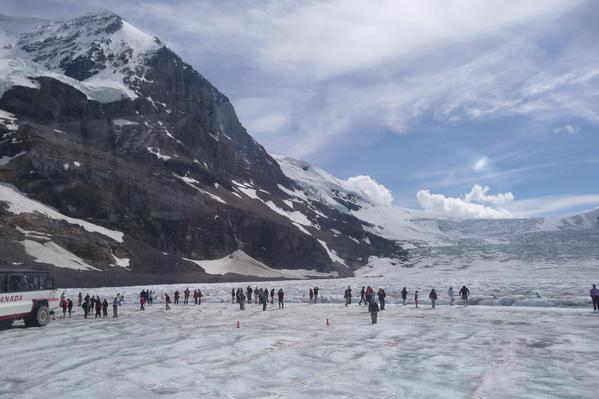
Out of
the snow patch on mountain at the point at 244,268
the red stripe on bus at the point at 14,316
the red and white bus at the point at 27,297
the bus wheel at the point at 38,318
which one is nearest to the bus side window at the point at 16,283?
the red and white bus at the point at 27,297

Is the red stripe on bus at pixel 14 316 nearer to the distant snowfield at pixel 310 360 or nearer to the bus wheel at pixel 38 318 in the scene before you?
the bus wheel at pixel 38 318

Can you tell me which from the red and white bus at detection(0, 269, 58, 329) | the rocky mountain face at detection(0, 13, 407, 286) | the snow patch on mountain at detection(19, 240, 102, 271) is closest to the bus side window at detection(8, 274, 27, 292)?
the red and white bus at detection(0, 269, 58, 329)

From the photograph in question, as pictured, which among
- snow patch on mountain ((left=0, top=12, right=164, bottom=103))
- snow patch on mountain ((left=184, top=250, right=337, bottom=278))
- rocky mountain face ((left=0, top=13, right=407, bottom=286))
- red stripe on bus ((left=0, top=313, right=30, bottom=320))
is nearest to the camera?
red stripe on bus ((left=0, top=313, right=30, bottom=320))

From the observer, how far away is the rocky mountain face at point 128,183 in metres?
82.1

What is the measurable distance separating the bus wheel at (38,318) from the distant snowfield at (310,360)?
78 centimetres

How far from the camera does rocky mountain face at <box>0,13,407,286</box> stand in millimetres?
82062

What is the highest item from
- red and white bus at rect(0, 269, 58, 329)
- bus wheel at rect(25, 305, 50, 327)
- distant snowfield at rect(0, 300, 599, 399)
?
red and white bus at rect(0, 269, 58, 329)

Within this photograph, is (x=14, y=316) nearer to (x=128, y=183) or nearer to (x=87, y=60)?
(x=128, y=183)

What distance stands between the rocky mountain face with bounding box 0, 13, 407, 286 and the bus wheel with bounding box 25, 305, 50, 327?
152ft

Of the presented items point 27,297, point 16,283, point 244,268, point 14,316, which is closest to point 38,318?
point 27,297

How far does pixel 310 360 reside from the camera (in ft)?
45.8

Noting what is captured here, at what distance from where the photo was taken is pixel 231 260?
112 metres

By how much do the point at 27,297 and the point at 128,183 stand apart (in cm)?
8779

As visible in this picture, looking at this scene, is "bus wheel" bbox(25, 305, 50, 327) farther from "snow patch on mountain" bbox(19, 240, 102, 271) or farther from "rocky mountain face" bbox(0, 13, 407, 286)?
"snow patch on mountain" bbox(19, 240, 102, 271)
